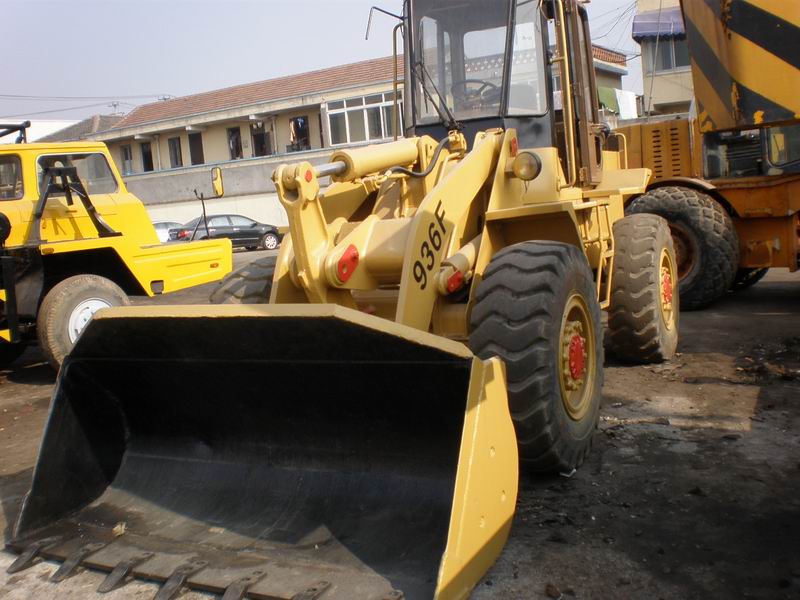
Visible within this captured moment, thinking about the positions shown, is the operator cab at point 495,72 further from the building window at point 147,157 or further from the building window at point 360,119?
the building window at point 147,157

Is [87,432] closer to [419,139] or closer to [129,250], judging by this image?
[419,139]

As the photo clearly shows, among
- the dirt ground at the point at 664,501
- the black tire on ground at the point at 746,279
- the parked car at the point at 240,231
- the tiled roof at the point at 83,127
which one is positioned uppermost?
the tiled roof at the point at 83,127

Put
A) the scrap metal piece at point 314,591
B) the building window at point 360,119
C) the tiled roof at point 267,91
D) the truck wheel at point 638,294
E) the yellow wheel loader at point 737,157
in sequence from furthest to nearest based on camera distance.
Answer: the tiled roof at point 267,91
the building window at point 360,119
the yellow wheel loader at point 737,157
the truck wheel at point 638,294
the scrap metal piece at point 314,591

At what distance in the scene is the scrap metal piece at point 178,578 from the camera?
11.0ft

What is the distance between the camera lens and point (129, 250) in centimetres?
932

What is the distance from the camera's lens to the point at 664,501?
13.4ft

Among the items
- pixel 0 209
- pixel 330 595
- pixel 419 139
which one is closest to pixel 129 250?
pixel 0 209

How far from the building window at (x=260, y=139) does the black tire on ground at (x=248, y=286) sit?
Result: 110 ft

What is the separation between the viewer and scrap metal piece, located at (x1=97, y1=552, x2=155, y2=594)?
349cm

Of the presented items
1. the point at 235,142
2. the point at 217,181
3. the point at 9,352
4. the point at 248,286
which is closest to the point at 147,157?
the point at 235,142

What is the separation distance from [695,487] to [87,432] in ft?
10.1

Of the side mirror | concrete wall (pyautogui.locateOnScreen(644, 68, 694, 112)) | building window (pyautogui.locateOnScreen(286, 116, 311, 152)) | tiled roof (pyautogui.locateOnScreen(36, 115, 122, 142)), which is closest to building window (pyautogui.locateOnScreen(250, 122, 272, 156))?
building window (pyautogui.locateOnScreen(286, 116, 311, 152))

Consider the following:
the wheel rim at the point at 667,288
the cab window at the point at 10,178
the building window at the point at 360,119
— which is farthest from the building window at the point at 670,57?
the cab window at the point at 10,178

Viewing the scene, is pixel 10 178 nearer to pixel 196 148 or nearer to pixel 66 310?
pixel 66 310
